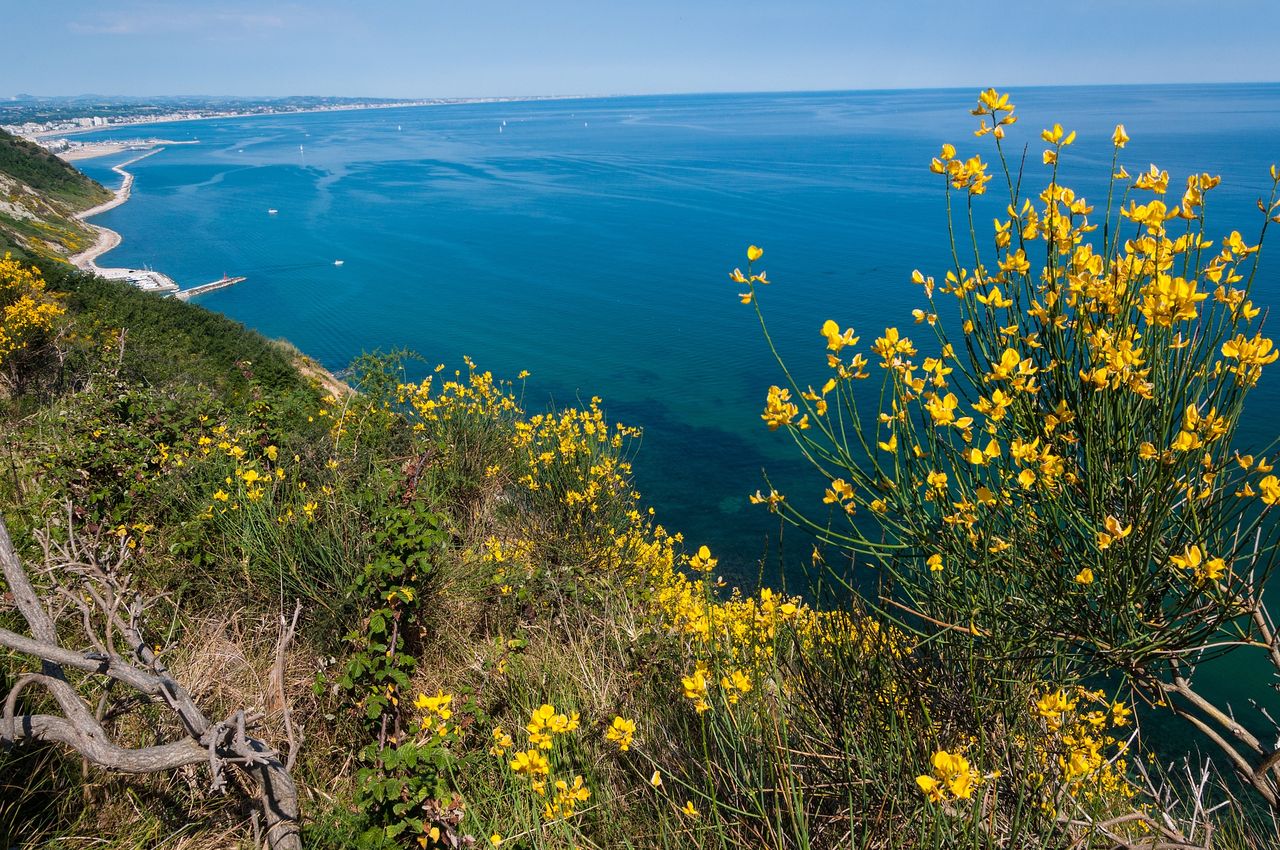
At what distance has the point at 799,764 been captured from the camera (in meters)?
2.63

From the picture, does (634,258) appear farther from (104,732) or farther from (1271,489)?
(1271,489)

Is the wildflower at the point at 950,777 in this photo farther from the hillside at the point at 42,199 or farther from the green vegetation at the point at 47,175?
the green vegetation at the point at 47,175

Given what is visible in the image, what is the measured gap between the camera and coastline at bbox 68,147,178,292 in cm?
3644

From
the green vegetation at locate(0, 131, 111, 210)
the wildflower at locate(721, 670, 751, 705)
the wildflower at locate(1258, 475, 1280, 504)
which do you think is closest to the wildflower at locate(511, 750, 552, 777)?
the wildflower at locate(721, 670, 751, 705)

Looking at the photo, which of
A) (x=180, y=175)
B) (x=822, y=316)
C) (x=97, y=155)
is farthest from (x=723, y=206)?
(x=97, y=155)

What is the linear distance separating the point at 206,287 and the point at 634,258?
25829 millimetres

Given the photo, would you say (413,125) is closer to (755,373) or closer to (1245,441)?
(755,373)

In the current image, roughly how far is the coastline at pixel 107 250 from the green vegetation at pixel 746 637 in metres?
30.9

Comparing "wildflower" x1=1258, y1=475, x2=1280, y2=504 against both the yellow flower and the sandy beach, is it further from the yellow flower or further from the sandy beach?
the sandy beach

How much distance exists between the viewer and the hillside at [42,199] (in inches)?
1545

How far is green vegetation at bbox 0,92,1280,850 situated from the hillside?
106 feet

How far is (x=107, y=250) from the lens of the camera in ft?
155

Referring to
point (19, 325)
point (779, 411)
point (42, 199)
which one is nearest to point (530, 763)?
point (779, 411)

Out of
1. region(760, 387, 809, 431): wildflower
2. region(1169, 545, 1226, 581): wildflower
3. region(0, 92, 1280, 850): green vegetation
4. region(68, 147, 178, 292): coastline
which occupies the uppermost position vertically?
region(760, 387, 809, 431): wildflower
